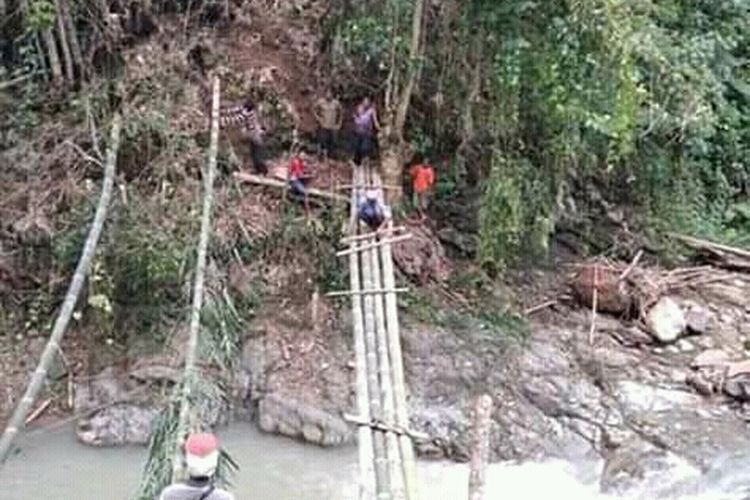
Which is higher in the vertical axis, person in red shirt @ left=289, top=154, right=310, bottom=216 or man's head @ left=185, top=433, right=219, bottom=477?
man's head @ left=185, top=433, right=219, bottom=477

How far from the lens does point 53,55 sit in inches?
426

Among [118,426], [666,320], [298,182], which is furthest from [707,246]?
[118,426]

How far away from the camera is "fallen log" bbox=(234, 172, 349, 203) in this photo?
34.2 ft

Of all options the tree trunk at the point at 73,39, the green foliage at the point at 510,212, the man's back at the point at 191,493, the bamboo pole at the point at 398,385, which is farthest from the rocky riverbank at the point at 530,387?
the man's back at the point at 191,493

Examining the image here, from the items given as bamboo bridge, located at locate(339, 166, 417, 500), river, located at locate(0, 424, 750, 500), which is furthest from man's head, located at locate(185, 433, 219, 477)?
river, located at locate(0, 424, 750, 500)

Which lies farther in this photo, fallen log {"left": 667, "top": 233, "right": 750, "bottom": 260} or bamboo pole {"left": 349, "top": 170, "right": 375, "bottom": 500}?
fallen log {"left": 667, "top": 233, "right": 750, "bottom": 260}

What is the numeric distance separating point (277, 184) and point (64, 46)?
7.89ft

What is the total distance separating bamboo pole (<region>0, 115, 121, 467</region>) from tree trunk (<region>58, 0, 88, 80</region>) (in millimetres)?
930

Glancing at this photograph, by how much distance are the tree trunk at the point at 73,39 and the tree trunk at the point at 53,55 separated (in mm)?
149

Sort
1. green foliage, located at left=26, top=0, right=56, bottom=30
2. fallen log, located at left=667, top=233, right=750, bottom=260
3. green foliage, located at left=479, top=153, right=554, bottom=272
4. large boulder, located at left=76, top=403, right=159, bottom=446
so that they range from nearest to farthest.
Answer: large boulder, located at left=76, top=403, right=159, bottom=446
green foliage, located at left=26, top=0, right=56, bottom=30
green foliage, located at left=479, top=153, right=554, bottom=272
fallen log, located at left=667, top=233, right=750, bottom=260

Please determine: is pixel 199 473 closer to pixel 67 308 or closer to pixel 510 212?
pixel 67 308

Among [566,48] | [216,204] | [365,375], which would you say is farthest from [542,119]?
[365,375]

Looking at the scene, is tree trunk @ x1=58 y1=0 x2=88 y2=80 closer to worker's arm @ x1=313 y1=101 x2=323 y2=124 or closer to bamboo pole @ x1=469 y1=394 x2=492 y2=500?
worker's arm @ x1=313 y1=101 x2=323 y2=124

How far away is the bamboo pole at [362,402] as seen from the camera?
Answer: 6.23 meters
